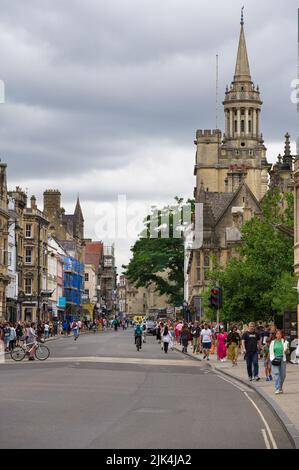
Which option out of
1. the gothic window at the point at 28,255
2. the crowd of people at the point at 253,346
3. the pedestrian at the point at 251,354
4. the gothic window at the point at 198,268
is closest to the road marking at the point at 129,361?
the crowd of people at the point at 253,346

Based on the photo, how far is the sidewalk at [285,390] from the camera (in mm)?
18994

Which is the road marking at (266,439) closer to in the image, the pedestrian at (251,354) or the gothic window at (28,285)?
the pedestrian at (251,354)

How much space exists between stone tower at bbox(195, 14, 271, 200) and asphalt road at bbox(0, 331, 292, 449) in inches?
4025

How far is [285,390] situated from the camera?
27531 mm

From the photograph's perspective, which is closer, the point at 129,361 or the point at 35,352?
the point at 35,352

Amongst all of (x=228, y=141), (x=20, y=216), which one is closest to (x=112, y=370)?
(x=20, y=216)

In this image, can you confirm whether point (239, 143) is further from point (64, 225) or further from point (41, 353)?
point (41, 353)

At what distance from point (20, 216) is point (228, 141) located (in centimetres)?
5881

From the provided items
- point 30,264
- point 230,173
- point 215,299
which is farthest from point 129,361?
point 230,173

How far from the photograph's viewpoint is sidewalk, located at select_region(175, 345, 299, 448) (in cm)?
1899

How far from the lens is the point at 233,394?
87.6 feet

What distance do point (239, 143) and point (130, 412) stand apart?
448 ft
